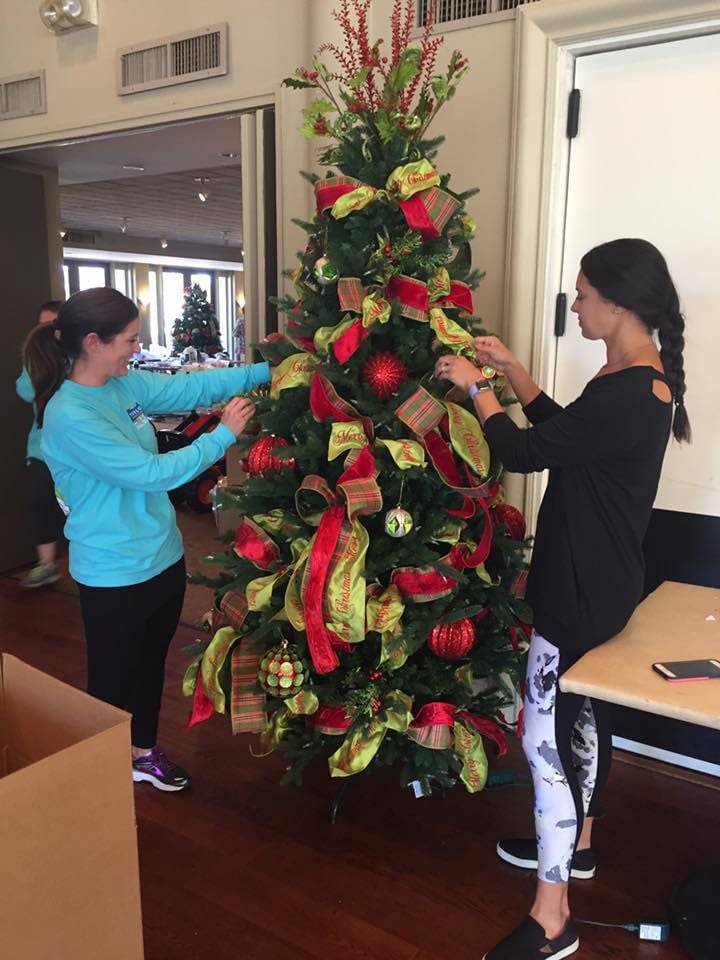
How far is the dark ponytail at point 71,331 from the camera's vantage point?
6.68 ft

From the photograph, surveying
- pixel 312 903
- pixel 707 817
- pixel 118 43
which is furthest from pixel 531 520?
pixel 118 43

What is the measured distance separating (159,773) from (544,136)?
232 centimetres

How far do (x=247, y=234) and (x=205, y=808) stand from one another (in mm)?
2084

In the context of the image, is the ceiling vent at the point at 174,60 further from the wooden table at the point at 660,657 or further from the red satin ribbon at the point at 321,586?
the wooden table at the point at 660,657

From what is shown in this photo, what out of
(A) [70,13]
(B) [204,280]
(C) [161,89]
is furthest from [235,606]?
(B) [204,280]

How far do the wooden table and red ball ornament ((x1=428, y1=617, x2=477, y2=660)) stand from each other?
416 mm

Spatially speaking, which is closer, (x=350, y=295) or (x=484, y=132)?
(x=350, y=295)

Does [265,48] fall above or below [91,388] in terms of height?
above

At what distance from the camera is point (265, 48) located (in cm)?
290

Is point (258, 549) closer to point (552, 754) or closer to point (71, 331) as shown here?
point (71, 331)

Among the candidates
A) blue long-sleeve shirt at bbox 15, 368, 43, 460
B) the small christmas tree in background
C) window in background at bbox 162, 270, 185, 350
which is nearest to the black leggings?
blue long-sleeve shirt at bbox 15, 368, 43, 460

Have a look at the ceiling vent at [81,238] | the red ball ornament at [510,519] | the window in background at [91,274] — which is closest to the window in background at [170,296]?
the window in background at [91,274]

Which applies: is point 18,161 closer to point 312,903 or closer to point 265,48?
point 265,48

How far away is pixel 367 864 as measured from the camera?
2100mm
